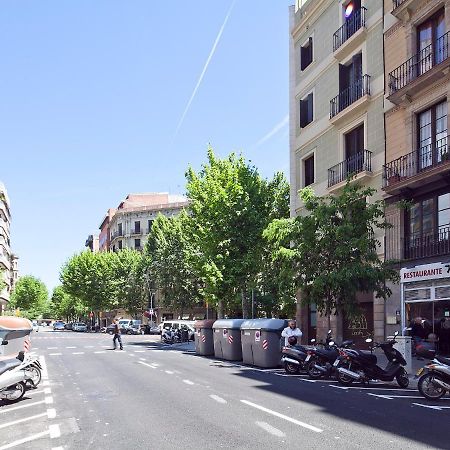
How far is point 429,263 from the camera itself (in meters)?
19.8

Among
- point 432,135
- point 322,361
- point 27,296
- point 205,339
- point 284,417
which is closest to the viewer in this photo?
point 284,417

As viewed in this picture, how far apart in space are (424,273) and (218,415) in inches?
472

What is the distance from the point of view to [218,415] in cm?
963

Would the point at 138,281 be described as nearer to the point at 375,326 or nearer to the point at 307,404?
the point at 375,326

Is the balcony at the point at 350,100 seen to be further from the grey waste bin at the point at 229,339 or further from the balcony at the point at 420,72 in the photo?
the grey waste bin at the point at 229,339

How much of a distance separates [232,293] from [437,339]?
55.5 feet

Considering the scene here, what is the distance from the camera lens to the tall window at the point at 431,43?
2034cm

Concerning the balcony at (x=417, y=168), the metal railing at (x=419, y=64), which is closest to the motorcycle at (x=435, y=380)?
the balcony at (x=417, y=168)

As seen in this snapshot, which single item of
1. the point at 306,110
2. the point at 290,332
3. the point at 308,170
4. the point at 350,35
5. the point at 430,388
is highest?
the point at 350,35

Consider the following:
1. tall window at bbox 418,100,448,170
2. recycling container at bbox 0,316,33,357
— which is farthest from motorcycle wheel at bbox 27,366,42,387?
tall window at bbox 418,100,448,170

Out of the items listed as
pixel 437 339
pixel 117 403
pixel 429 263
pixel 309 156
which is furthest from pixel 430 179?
pixel 117 403

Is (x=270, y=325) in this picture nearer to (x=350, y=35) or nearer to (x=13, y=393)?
(x=13, y=393)

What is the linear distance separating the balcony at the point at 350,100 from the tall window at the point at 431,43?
9.58ft

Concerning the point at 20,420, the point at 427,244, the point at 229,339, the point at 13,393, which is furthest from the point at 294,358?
the point at 20,420
